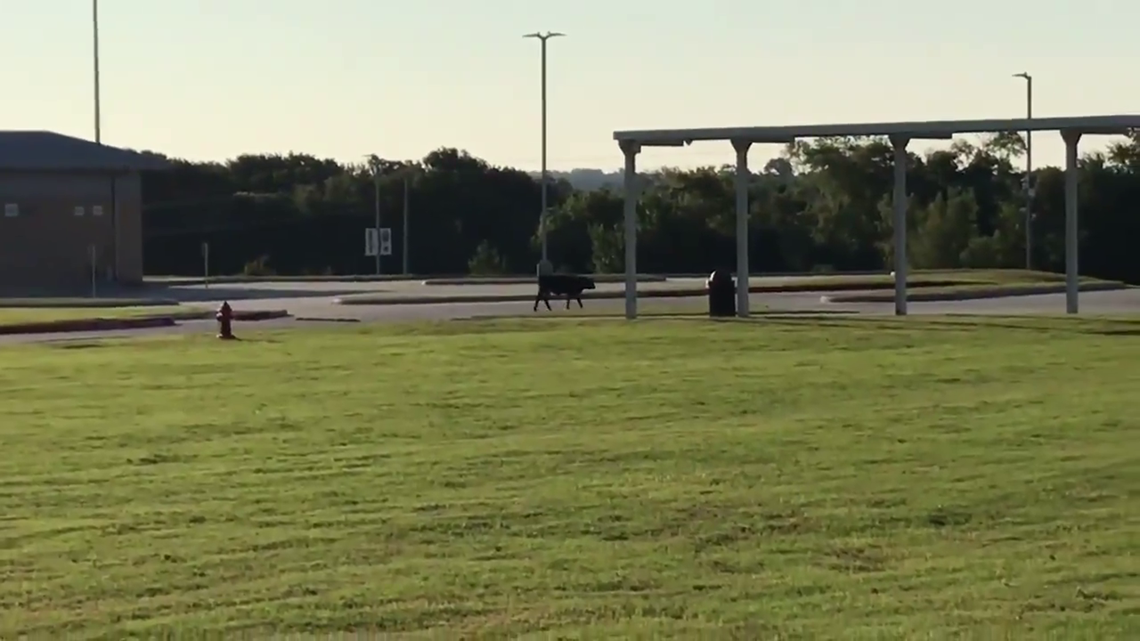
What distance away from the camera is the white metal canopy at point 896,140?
32.4 meters

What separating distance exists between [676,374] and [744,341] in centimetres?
576

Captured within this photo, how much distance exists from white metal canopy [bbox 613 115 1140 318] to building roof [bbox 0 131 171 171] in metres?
28.9

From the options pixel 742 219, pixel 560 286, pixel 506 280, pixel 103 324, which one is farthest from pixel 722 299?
pixel 506 280

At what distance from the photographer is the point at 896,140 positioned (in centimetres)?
3425

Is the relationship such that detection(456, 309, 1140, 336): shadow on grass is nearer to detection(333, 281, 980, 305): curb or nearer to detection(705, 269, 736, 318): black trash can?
detection(705, 269, 736, 318): black trash can

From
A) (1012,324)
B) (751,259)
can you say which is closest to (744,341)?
(1012,324)

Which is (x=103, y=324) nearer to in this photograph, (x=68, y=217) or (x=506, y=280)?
(x=506, y=280)

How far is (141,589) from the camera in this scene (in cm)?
1001

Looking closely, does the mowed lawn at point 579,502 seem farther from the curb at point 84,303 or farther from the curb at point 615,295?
the curb at point 615,295

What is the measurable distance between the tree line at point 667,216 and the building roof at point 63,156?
15.0 meters

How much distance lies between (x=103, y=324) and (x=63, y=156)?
24985 mm

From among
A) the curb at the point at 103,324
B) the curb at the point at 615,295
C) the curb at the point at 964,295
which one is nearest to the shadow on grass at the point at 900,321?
the curb at the point at 103,324

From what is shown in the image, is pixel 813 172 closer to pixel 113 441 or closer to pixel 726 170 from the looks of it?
pixel 726 170

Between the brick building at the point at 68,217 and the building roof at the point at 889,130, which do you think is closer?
the building roof at the point at 889,130
